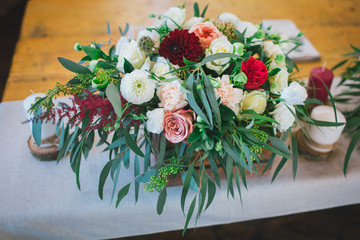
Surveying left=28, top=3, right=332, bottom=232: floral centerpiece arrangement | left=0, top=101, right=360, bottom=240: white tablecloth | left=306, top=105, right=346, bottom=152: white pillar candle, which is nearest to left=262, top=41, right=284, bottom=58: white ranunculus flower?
left=28, top=3, right=332, bottom=232: floral centerpiece arrangement

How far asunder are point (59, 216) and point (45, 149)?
0.19m

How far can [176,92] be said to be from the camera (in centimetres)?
56

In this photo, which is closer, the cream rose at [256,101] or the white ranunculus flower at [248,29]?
the cream rose at [256,101]

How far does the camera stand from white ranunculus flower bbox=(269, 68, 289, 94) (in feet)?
2.04

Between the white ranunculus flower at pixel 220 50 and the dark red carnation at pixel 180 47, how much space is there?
0.10 feet

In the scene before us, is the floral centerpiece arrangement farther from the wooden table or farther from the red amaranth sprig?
the wooden table

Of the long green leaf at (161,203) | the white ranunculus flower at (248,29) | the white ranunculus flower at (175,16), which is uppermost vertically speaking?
the white ranunculus flower at (175,16)

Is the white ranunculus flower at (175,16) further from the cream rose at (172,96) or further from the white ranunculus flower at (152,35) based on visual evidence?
the cream rose at (172,96)

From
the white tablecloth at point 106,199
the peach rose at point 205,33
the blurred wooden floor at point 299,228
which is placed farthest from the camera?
the blurred wooden floor at point 299,228

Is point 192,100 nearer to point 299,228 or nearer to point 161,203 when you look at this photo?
point 161,203

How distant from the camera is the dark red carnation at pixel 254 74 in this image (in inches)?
23.1

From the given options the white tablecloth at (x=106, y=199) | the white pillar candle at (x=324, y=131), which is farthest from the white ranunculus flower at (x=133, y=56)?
the white pillar candle at (x=324, y=131)

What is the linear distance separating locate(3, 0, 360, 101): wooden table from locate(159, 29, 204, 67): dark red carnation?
66 centimetres

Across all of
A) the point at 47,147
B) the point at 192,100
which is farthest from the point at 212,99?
the point at 47,147
